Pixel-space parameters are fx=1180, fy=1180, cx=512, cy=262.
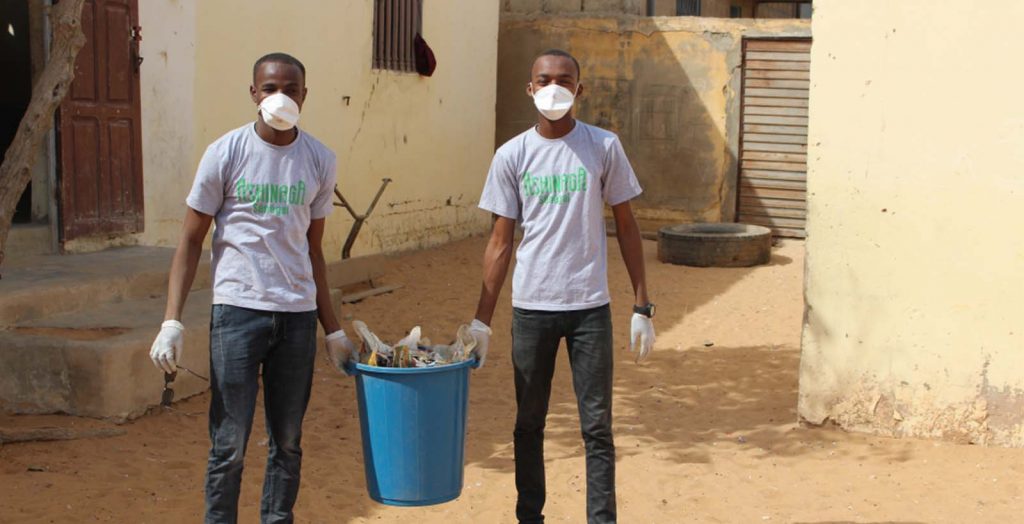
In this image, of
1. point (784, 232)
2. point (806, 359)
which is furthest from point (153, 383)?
point (784, 232)

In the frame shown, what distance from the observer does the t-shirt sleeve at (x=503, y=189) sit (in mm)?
4234

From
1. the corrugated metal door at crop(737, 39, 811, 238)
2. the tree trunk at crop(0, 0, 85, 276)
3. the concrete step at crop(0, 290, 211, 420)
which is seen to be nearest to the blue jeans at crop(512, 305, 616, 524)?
the concrete step at crop(0, 290, 211, 420)

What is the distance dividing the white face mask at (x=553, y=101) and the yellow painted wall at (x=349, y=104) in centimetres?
554

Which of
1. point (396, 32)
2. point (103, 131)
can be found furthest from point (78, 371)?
point (396, 32)

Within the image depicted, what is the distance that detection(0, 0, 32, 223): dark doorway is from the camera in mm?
11039

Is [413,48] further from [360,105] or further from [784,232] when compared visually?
[784,232]

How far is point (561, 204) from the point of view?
4184 millimetres

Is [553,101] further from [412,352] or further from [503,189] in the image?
[412,352]

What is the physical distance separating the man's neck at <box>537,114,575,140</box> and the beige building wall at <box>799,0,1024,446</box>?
2.55 meters

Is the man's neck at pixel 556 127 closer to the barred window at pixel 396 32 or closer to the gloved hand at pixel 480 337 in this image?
the gloved hand at pixel 480 337

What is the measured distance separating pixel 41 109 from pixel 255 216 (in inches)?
114

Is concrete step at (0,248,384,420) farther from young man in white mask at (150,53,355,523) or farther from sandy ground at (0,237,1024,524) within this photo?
young man in white mask at (150,53,355,523)

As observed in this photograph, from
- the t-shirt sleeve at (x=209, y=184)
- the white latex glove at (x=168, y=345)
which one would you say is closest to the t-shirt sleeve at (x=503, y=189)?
the t-shirt sleeve at (x=209, y=184)

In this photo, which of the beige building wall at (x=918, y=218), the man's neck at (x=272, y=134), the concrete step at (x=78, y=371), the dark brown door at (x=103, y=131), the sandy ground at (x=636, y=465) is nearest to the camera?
the man's neck at (x=272, y=134)
